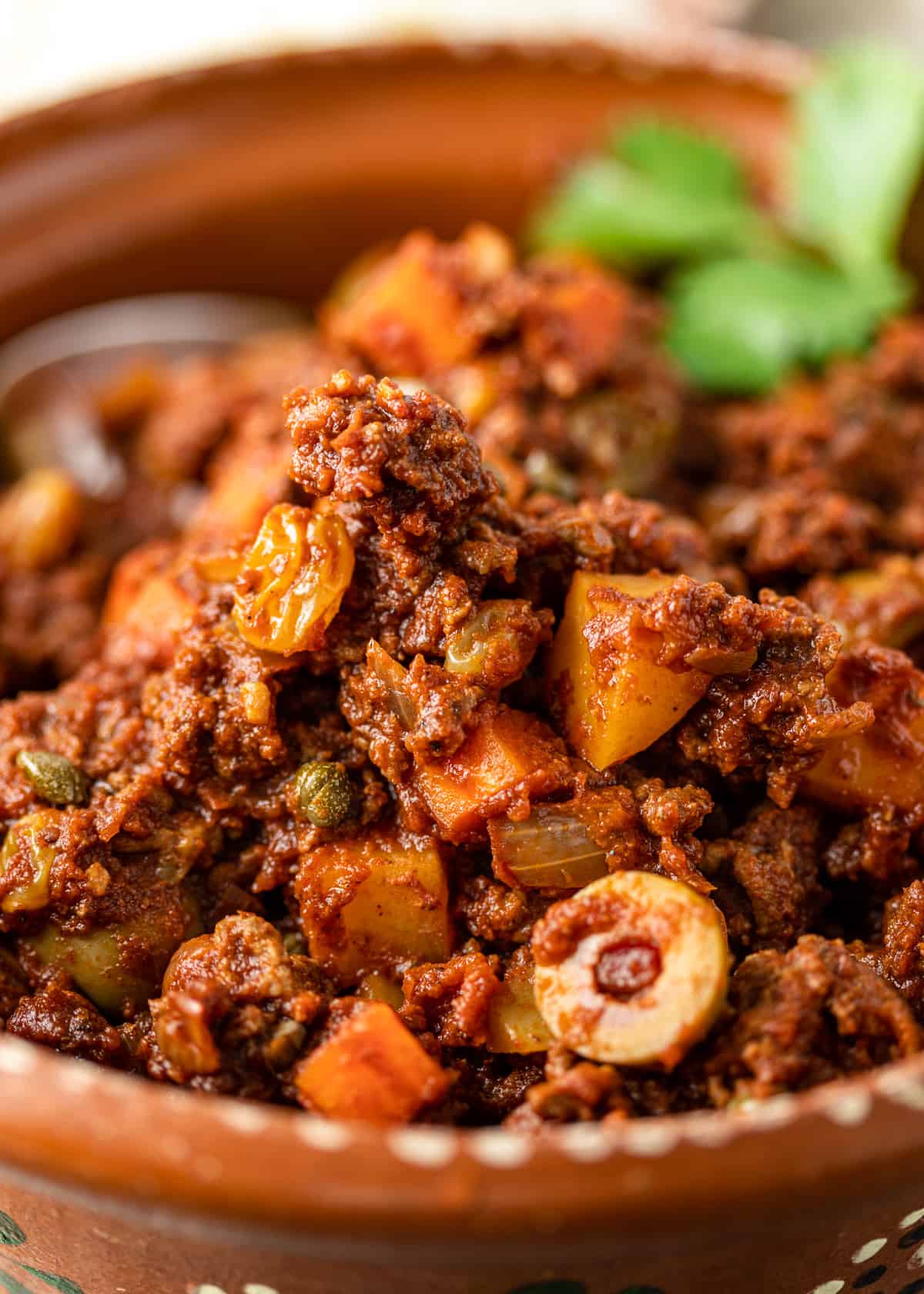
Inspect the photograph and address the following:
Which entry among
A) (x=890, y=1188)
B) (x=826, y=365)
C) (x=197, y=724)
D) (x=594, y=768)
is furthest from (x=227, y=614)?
(x=826, y=365)

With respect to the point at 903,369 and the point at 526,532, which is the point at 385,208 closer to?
the point at 903,369

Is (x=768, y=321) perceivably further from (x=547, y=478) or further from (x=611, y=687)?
(x=611, y=687)

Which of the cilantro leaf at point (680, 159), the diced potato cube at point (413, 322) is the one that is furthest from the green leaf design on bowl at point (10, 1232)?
the cilantro leaf at point (680, 159)

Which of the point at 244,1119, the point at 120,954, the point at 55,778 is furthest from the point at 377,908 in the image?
the point at 244,1119

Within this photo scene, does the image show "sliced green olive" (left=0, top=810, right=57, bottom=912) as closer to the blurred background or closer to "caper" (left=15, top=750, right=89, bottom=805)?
"caper" (left=15, top=750, right=89, bottom=805)

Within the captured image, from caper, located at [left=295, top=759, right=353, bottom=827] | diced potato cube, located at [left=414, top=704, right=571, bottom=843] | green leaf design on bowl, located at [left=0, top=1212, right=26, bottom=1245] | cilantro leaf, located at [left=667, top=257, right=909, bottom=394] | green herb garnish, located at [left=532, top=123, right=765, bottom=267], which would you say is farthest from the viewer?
green herb garnish, located at [left=532, top=123, right=765, bottom=267]

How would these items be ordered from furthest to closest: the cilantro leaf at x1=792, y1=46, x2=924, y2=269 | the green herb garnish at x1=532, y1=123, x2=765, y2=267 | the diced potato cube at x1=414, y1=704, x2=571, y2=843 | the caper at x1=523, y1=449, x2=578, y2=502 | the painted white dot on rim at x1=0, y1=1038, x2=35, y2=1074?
the green herb garnish at x1=532, y1=123, x2=765, y2=267 < the cilantro leaf at x1=792, y1=46, x2=924, y2=269 < the caper at x1=523, y1=449, x2=578, y2=502 < the diced potato cube at x1=414, y1=704, x2=571, y2=843 < the painted white dot on rim at x1=0, y1=1038, x2=35, y2=1074

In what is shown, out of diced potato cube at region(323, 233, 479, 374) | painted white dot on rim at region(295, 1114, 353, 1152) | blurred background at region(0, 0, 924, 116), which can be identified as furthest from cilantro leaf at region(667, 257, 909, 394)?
painted white dot on rim at region(295, 1114, 353, 1152)
